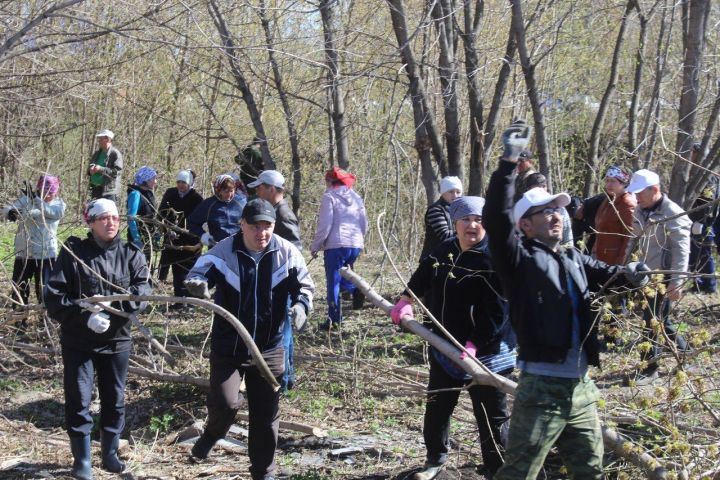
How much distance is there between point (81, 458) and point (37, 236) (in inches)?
170

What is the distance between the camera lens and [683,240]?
6.89 meters

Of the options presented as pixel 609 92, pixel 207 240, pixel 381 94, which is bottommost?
pixel 207 240

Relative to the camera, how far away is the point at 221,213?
361 inches

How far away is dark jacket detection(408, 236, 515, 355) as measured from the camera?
502 cm

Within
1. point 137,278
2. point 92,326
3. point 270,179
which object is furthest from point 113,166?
point 92,326

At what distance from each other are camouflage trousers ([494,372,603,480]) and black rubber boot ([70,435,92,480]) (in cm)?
276

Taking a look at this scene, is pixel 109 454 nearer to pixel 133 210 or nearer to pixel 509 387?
pixel 509 387

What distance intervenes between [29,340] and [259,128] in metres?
3.58

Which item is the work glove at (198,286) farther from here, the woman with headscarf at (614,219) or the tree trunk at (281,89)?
the tree trunk at (281,89)

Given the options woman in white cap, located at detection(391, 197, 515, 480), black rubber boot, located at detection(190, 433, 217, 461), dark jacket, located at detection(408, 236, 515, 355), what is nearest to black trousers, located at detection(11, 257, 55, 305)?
black rubber boot, located at detection(190, 433, 217, 461)

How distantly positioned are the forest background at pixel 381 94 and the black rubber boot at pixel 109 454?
5.04 ft

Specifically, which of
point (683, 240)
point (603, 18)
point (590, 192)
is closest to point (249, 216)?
point (683, 240)

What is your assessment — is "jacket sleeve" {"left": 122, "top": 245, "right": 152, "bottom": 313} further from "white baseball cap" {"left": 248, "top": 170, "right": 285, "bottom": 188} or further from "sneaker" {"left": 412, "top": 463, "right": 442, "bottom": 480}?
"white baseball cap" {"left": 248, "top": 170, "right": 285, "bottom": 188}

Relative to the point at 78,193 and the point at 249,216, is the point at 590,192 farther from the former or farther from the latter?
the point at 78,193
